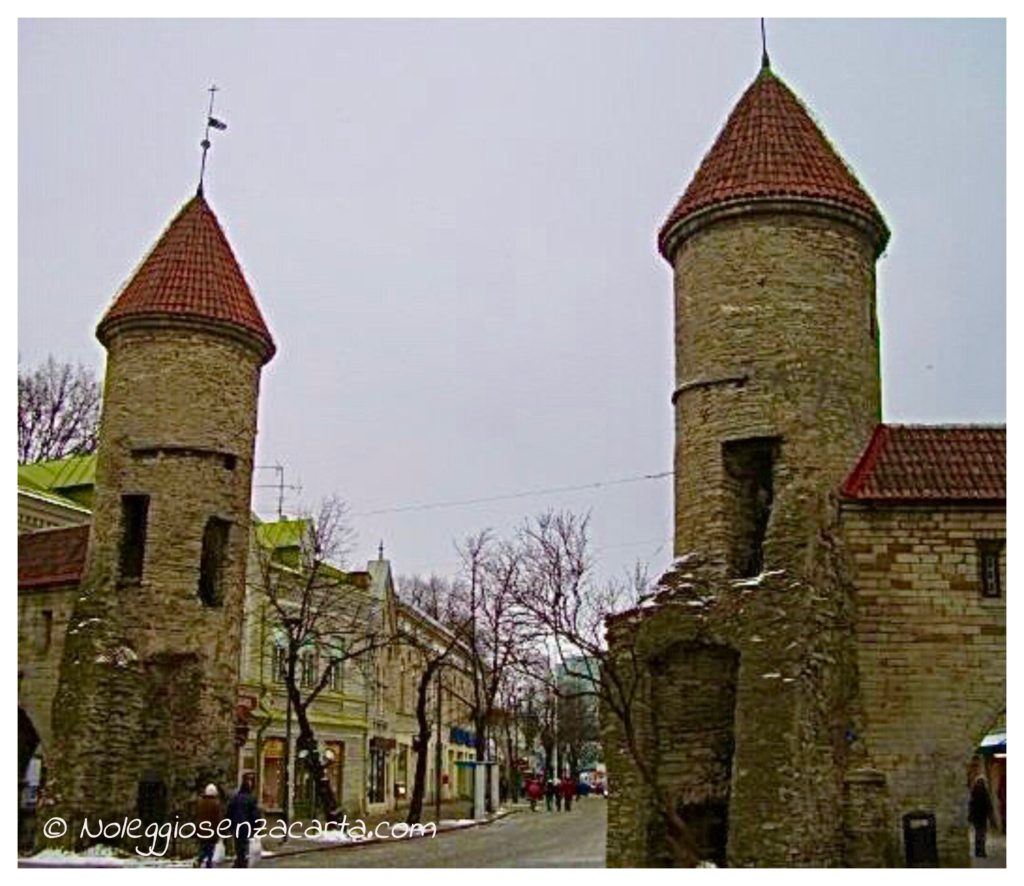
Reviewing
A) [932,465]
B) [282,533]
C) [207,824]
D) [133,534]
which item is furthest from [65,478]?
[932,465]

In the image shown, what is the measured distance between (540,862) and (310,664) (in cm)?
1020

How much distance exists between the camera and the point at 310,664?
78.4ft

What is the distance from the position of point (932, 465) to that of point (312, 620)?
1114cm

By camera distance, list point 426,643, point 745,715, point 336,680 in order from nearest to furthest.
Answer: point 745,715
point 336,680
point 426,643

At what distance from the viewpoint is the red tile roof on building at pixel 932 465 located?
1251 centimetres

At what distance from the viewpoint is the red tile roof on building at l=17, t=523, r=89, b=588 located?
51.8 ft

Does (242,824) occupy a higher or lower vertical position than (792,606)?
lower

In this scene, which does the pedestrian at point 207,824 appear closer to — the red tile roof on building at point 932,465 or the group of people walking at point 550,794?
the red tile roof on building at point 932,465

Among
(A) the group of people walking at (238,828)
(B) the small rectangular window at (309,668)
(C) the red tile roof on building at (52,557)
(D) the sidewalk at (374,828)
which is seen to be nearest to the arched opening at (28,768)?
(C) the red tile roof on building at (52,557)

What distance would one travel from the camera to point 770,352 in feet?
42.9

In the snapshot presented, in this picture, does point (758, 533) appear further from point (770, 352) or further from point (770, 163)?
point (770, 163)

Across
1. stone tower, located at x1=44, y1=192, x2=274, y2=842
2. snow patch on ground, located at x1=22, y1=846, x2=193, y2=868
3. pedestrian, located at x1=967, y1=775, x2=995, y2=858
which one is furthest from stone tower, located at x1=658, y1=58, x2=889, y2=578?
Answer: snow patch on ground, located at x1=22, y1=846, x2=193, y2=868

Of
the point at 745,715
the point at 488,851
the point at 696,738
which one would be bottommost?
the point at 488,851
